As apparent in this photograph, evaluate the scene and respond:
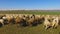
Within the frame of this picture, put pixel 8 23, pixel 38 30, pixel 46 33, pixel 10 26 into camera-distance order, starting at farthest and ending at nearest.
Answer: pixel 8 23, pixel 10 26, pixel 38 30, pixel 46 33

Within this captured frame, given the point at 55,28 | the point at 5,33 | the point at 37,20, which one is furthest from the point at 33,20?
the point at 5,33

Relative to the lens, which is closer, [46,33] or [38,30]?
[46,33]

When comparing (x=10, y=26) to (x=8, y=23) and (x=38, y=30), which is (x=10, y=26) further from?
(x=38, y=30)

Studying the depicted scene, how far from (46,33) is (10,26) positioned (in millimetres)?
4438

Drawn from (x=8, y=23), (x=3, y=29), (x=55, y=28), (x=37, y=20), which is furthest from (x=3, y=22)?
(x=55, y=28)

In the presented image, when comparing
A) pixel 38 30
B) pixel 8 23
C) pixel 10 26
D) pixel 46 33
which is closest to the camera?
pixel 46 33

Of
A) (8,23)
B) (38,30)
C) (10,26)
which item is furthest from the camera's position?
(8,23)

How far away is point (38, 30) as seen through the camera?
58.7 feet

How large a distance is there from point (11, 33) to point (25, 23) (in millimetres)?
3728

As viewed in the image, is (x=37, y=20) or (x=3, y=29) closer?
(x=3, y=29)

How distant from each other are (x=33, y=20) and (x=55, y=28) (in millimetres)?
3685

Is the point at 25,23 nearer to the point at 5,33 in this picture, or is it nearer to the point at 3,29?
the point at 3,29

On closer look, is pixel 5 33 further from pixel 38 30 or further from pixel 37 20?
pixel 37 20

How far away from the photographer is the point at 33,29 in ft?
60.3
